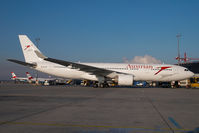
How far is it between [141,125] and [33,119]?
3103mm

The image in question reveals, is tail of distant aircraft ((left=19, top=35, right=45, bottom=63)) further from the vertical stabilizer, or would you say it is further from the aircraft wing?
the aircraft wing

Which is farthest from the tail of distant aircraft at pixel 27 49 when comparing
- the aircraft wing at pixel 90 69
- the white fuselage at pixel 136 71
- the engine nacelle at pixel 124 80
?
the engine nacelle at pixel 124 80

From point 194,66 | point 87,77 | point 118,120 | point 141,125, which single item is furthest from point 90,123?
point 194,66

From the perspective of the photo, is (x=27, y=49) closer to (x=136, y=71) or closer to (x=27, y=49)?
(x=27, y=49)

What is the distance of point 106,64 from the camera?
24234mm

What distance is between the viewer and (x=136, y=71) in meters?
23.0

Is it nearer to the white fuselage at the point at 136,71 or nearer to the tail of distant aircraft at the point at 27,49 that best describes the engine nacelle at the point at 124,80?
the white fuselage at the point at 136,71

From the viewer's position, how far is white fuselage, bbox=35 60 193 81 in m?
23.1

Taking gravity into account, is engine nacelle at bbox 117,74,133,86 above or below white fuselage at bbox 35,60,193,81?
below

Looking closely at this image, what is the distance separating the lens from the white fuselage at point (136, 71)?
23.1 metres

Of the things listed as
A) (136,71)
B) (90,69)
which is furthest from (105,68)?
(136,71)

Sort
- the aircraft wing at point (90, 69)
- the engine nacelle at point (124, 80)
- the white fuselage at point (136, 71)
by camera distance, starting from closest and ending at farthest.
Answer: the engine nacelle at point (124, 80), the aircraft wing at point (90, 69), the white fuselage at point (136, 71)

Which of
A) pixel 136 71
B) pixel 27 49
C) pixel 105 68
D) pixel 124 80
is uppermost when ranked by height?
pixel 27 49

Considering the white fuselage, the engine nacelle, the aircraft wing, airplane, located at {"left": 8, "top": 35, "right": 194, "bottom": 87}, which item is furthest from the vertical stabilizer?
the engine nacelle
